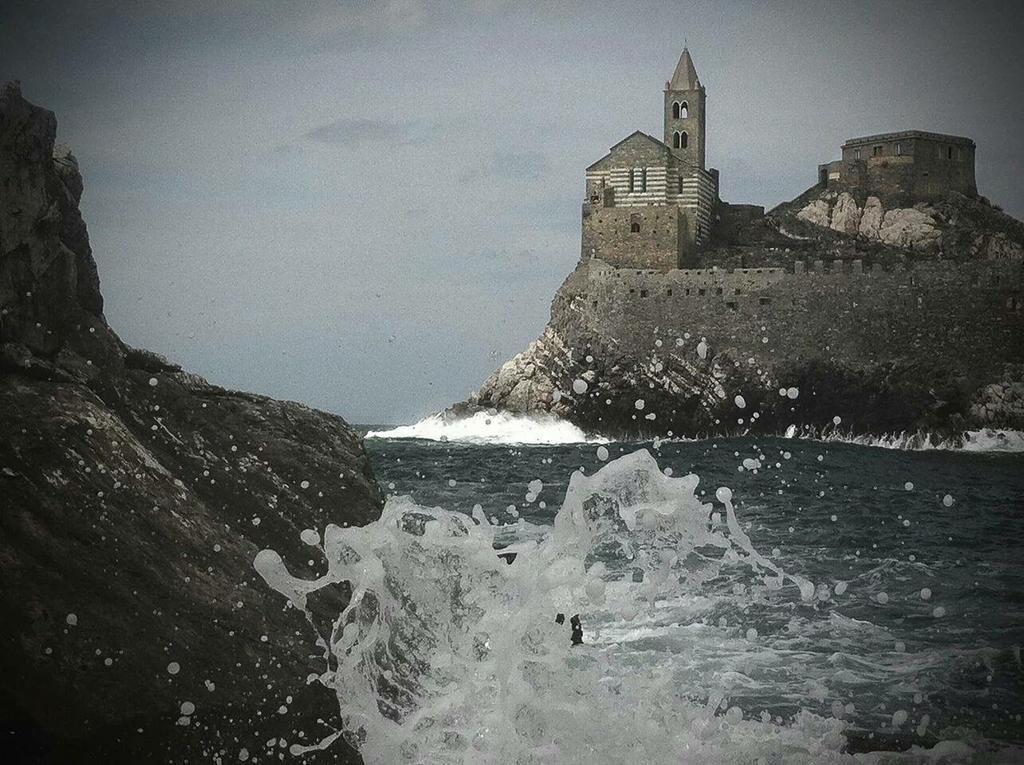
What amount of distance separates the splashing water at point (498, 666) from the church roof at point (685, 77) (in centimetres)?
3813

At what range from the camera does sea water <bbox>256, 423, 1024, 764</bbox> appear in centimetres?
696

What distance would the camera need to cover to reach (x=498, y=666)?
7.30m

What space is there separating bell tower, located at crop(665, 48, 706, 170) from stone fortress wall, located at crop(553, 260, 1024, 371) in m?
7.51

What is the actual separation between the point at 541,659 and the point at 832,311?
3219cm

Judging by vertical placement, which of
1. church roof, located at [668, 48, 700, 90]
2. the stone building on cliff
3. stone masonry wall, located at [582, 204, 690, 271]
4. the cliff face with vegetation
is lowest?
the cliff face with vegetation

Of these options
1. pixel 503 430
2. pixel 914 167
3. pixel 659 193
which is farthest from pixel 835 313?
pixel 503 430

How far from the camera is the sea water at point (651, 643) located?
696cm

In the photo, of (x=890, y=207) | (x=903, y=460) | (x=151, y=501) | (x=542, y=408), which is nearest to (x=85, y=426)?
(x=151, y=501)

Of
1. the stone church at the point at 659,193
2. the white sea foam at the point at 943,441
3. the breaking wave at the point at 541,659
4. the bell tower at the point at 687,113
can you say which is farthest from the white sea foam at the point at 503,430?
the breaking wave at the point at 541,659

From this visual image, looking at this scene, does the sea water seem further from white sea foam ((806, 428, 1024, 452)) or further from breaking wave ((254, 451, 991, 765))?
white sea foam ((806, 428, 1024, 452))

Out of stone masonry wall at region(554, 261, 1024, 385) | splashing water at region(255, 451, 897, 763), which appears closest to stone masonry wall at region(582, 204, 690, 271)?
stone masonry wall at region(554, 261, 1024, 385)

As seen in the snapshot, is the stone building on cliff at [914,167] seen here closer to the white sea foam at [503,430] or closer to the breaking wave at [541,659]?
the white sea foam at [503,430]

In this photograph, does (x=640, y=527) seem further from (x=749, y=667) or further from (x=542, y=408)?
(x=542, y=408)

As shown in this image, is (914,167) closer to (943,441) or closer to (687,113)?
(687,113)
